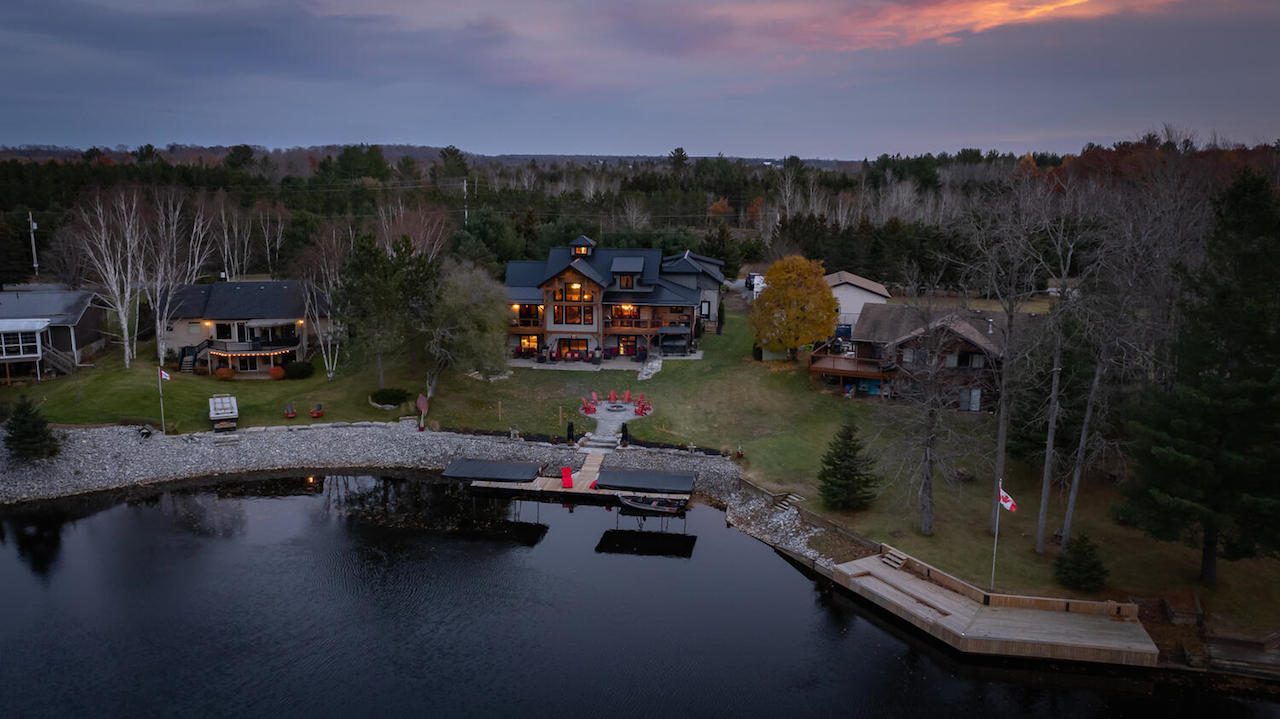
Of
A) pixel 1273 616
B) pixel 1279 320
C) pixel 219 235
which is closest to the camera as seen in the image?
pixel 1279 320

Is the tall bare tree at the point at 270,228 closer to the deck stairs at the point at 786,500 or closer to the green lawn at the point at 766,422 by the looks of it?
the green lawn at the point at 766,422

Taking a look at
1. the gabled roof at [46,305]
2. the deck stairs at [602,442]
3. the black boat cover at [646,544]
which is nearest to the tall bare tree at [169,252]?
the gabled roof at [46,305]

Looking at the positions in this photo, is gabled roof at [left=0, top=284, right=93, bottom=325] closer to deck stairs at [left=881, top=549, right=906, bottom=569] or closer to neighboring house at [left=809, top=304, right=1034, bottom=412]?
neighboring house at [left=809, top=304, right=1034, bottom=412]

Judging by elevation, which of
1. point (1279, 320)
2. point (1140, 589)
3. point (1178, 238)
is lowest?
point (1140, 589)

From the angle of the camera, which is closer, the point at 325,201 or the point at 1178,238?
the point at 1178,238

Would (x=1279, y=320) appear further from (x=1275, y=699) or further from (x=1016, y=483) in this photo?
(x=1016, y=483)

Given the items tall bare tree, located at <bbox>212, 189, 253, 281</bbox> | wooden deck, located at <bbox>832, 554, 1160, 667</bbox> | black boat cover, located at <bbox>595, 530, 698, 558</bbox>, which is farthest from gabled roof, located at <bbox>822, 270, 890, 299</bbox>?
tall bare tree, located at <bbox>212, 189, 253, 281</bbox>

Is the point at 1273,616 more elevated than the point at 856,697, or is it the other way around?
the point at 1273,616

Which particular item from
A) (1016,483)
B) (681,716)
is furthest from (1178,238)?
(681,716)
